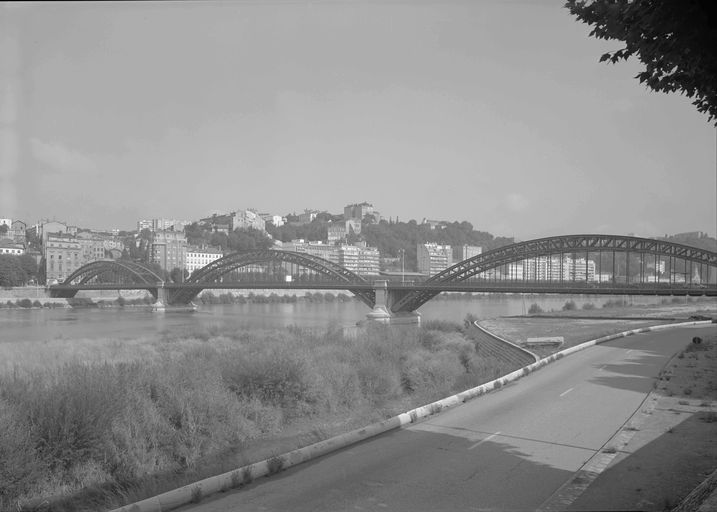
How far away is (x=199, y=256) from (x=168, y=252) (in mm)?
6824

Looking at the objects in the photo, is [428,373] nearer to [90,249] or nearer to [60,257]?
[60,257]

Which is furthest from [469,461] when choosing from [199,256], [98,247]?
[98,247]

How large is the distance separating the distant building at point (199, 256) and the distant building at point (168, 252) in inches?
64.1

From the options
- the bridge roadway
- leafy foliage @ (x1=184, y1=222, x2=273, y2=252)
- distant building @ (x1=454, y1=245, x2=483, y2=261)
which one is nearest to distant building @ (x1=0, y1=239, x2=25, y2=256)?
the bridge roadway

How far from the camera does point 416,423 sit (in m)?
10.4

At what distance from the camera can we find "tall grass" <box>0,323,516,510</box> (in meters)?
7.79

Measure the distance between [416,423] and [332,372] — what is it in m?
5.15

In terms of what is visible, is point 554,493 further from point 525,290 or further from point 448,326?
point 525,290

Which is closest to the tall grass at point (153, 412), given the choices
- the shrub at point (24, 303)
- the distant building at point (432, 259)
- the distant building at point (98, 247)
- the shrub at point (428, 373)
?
the shrub at point (428, 373)

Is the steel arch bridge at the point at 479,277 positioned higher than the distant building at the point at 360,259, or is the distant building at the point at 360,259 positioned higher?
the distant building at the point at 360,259

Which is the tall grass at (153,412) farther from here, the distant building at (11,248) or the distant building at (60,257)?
the distant building at (11,248)

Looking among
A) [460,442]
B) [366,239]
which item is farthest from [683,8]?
[366,239]

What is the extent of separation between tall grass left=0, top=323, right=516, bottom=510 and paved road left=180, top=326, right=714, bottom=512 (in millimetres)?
1981

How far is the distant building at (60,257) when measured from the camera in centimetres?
10044
